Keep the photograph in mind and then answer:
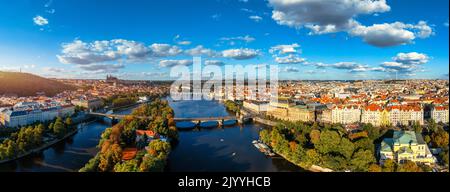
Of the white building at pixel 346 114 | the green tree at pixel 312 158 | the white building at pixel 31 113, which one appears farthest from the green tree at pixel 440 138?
the white building at pixel 31 113

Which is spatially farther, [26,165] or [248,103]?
[248,103]

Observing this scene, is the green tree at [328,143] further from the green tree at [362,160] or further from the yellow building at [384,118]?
the yellow building at [384,118]

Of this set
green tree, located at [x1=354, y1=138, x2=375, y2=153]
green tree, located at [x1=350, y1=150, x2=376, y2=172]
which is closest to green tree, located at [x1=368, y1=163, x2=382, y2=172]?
green tree, located at [x1=350, y1=150, x2=376, y2=172]

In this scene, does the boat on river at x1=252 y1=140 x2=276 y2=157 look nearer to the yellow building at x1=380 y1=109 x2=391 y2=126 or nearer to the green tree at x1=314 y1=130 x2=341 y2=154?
the green tree at x1=314 y1=130 x2=341 y2=154

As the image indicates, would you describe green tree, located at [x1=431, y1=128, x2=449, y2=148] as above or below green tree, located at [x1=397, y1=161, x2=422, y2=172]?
above
